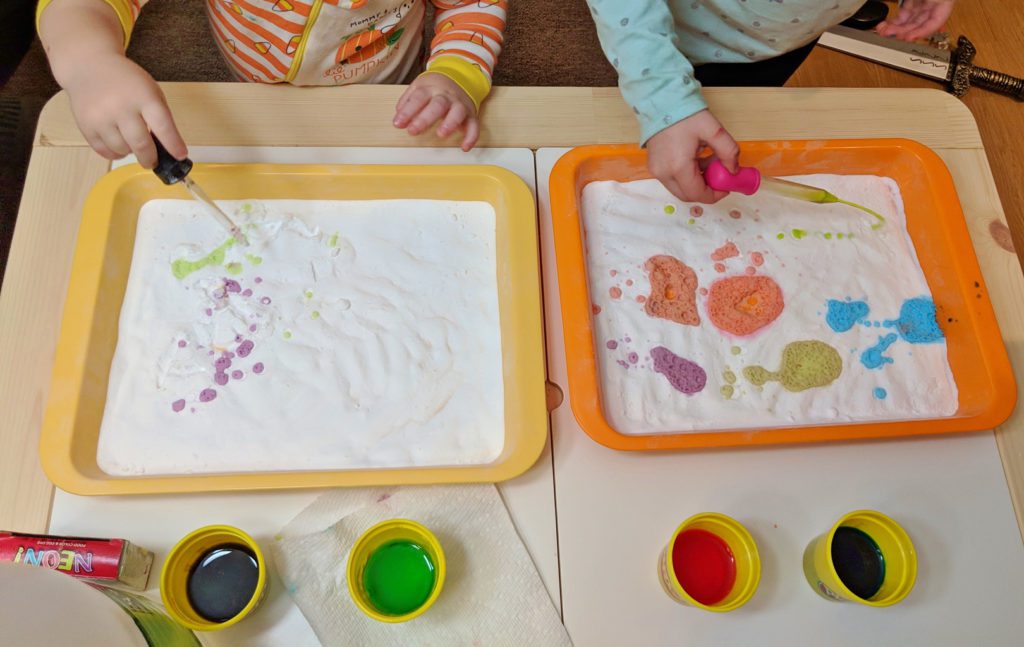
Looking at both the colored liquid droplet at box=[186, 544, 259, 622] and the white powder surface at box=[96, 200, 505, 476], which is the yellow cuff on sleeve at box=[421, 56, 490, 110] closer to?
the white powder surface at box=[96, 200, 505, 476]

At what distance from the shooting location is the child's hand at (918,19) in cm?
81

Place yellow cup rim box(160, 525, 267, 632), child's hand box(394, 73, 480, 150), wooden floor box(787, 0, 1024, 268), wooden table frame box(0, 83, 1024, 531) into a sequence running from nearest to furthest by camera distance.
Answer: yellow cup rim box(160, 525, 267, 632) < wooden table frame box(0, 83, 1024, 531) < child's hand box(394, 73, 480, 150) < wooden floor box(787, 0, 1024, 268)

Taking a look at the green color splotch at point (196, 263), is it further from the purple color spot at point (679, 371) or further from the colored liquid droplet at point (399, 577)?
the purple color spot at point (679, 371)

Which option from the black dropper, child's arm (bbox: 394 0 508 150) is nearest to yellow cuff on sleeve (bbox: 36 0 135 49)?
the black dropper

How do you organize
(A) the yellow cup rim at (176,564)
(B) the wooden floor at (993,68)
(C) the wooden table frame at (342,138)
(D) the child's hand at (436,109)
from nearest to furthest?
(A) the yellow cup rim at (176,564), (C) the wooden table frame at (342,138), (D) the child's hand at (436,109), (B) the wooden floor at (993,68)

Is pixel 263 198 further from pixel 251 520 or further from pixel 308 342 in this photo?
pixel 251 520

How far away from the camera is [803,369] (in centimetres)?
69

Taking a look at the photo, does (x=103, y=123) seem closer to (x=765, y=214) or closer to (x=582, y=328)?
(x=582, y=328)

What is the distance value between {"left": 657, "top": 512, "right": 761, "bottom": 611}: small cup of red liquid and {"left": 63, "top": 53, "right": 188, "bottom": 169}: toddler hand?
59 cm

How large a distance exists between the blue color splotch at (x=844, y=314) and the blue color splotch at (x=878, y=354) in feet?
0.10

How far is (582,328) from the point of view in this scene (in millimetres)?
656

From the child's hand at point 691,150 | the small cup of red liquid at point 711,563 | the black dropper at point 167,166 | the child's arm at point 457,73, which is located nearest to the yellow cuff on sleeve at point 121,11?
the black dropper at point 167,166

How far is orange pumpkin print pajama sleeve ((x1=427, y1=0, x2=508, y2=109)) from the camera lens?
2.52 ft

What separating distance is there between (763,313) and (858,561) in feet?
0.84
